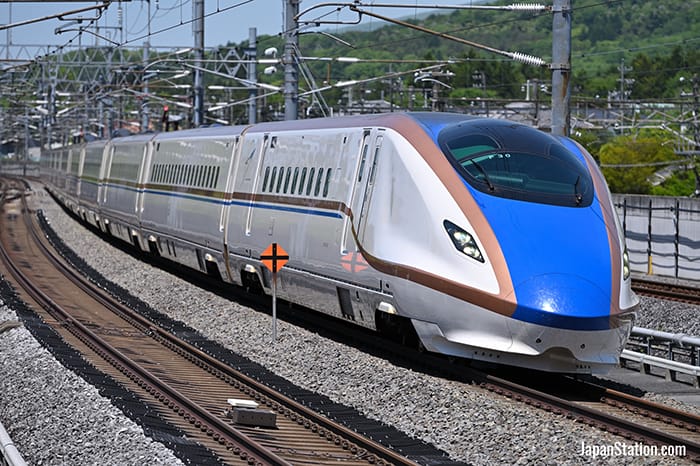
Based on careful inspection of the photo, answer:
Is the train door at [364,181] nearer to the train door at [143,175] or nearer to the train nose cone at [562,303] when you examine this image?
the train nose cone at [562,303]

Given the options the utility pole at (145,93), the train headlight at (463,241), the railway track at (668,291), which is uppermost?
the utility pole at (145,93)

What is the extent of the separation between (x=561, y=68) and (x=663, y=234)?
1657 centimetres

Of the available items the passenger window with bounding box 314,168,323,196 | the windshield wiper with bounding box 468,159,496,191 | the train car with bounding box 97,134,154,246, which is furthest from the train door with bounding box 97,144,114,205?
the windshield wiper with bounding box 468,159,496,191

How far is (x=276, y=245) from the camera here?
16.5m

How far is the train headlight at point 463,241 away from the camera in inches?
472

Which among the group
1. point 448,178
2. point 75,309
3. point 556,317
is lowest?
point 75,309

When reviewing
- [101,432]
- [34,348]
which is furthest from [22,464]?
[34,348]

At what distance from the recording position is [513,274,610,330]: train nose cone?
11.4 metres

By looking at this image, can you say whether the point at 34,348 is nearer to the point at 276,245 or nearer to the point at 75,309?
the point at 276,245

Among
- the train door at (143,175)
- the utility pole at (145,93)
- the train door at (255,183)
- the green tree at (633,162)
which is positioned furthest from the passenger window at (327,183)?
the green tree at (633,162)

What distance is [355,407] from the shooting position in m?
12.0

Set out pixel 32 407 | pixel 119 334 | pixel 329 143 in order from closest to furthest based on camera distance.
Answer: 1. pixel 32 407
2. pixel 329 143
3. pixel 119 334

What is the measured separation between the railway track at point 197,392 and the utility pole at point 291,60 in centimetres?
537

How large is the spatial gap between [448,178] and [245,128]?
28.4 ft
